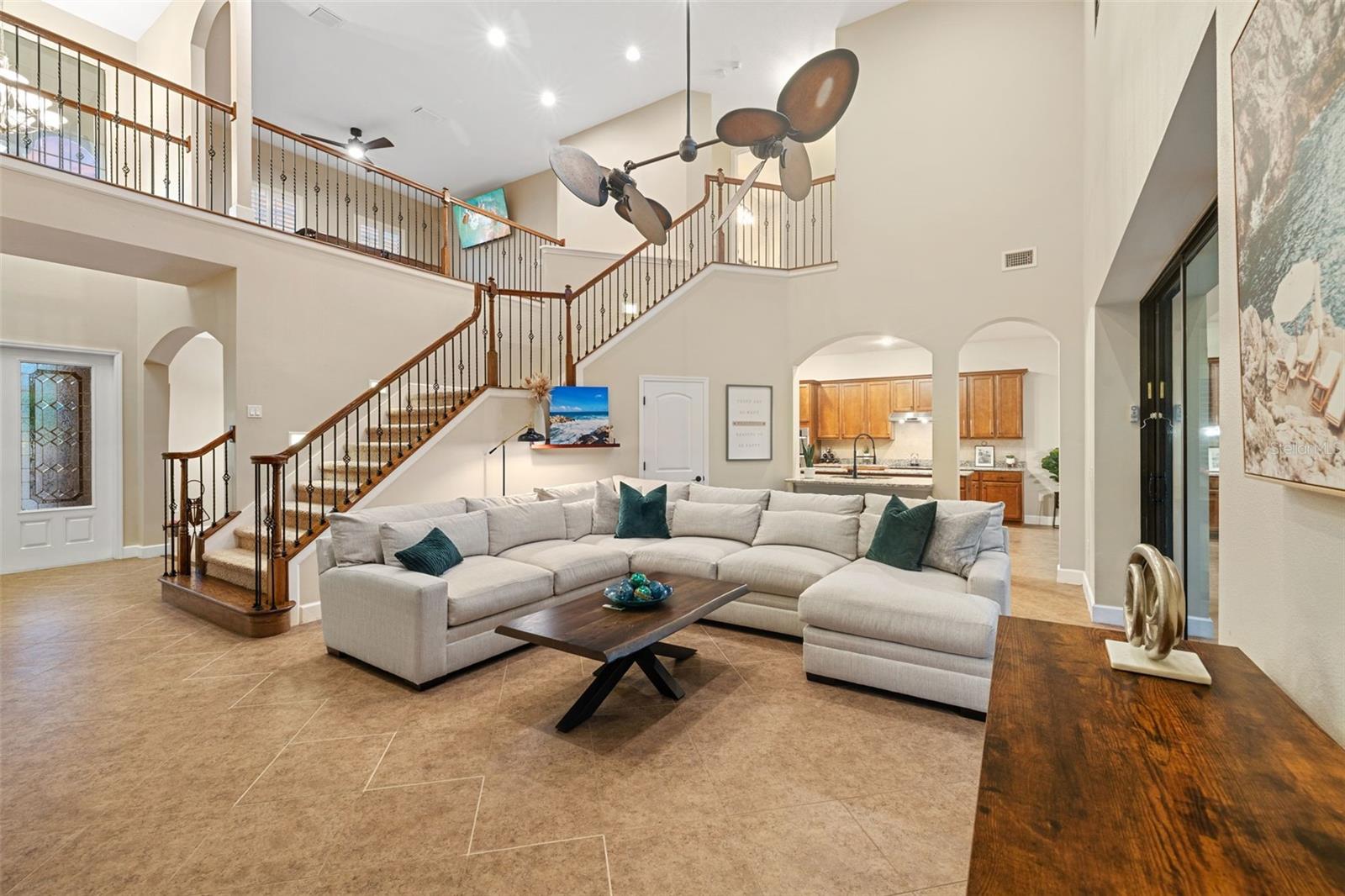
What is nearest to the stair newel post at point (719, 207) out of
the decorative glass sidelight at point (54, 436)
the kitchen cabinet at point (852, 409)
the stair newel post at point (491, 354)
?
the stair newel post at point (491, 354)

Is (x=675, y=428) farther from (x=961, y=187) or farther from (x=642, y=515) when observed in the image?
(x=961, y=187)

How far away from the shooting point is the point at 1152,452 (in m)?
4.02

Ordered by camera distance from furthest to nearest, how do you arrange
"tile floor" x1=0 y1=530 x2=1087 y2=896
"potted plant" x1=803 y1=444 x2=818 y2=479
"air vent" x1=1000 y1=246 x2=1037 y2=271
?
"potted plant" x1=803 y1=444 x2=818 y2=479 → "air vent" x1=1000 y1=246 x2=1037 y2=271 → "tile floor" x1=0 y1=530 x2=1087 y2=896

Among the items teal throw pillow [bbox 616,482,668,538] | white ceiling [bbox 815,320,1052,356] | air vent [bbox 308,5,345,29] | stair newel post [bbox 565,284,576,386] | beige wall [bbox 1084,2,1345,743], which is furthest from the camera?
white ceiling [bbox 815,320,1052,356]

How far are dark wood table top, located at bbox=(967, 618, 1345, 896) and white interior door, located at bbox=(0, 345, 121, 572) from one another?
8.54m

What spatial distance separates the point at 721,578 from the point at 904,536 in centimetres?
126

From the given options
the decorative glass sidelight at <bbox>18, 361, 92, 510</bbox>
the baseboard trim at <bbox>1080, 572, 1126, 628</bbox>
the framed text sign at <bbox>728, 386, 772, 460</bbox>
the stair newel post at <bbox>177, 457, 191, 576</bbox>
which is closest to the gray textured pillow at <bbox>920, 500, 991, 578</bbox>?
the baseboard trim at <bbox>1080, 572, 1126, 628</bbox>

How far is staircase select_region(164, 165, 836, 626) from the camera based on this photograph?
439 cm

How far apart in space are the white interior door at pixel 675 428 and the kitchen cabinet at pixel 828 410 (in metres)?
4.25

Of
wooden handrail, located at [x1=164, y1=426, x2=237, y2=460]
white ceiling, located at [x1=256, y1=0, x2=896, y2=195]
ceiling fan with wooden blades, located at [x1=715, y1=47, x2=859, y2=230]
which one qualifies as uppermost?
white ceiling, located at [x1=256, y1=0, x2=896, y2=195]

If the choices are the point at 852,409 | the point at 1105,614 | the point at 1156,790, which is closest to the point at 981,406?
the point at 852,409

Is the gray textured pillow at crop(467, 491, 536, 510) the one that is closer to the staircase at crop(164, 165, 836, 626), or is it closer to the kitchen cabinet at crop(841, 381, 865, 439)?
the staircase at crop(164, 165, 836, 626)

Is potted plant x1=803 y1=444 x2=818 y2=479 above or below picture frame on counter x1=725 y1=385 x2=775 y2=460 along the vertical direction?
below

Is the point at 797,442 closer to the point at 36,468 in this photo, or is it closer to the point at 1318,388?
the point at 1318,388
